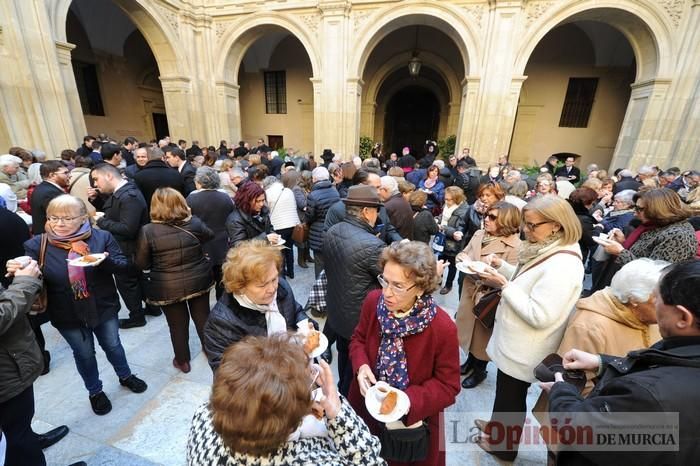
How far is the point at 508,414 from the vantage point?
219 cm

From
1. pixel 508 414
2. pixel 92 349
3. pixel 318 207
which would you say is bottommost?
pixel 508 414

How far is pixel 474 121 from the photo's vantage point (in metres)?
10.1

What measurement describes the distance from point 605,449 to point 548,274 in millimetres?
924

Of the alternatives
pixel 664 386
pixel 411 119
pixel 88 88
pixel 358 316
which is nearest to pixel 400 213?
pixel 358 316

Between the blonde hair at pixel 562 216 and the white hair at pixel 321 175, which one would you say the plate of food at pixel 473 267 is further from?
the white hair at pixel 321 175

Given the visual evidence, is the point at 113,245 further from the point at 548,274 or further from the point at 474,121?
the point at 474,121

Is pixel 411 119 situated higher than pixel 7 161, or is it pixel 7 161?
pixel 411 119

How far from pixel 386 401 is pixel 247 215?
2.57 metres

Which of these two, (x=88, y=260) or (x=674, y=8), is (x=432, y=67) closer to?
(x=674, y=8)

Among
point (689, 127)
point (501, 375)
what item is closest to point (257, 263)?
point (501, 375)

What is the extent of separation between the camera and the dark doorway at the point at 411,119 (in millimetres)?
18719

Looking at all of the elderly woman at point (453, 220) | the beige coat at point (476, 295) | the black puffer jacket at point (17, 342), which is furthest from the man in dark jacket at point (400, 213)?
the black puffer jacket at point (17, 342)

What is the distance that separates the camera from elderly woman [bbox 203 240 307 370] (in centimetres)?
155

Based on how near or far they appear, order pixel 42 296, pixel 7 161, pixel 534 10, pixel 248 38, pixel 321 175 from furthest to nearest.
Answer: pixel 248 38 < pixel 534 10 < pixel 321 175 < pixel 7 161 < pixel 42 296
